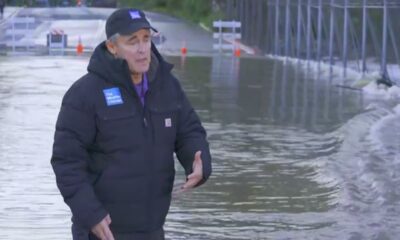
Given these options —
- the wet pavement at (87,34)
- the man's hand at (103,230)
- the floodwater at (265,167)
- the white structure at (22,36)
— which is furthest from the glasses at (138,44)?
the white structure at (22,36)

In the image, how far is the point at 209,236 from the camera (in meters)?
8.56

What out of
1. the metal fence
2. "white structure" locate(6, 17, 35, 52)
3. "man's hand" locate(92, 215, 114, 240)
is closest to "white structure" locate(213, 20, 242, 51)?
the metal fence

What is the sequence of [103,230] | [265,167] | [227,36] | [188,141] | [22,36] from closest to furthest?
1. [103,230]
2. [188,141]
3. [265,167]
4. [22,36]
5. [227,36]

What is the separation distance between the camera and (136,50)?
464 centimetres

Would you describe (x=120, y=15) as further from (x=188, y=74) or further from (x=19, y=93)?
(x=188, y=74)

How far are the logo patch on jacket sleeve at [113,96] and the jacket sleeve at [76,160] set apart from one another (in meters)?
0.09

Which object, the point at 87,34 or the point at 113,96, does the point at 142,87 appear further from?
the point at 87,34

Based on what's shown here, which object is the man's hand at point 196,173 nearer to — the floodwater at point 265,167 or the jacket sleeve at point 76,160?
the jacket sleeve at point 76,160

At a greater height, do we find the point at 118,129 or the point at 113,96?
the point at 113,96

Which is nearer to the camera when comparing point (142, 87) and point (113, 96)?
point (113, 96)

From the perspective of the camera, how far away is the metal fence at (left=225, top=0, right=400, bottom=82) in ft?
76.7

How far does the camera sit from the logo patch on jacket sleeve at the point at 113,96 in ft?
15.2

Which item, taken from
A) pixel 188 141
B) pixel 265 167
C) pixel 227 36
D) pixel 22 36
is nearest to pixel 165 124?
pixel 188 141

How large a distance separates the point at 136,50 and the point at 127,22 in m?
0.12
